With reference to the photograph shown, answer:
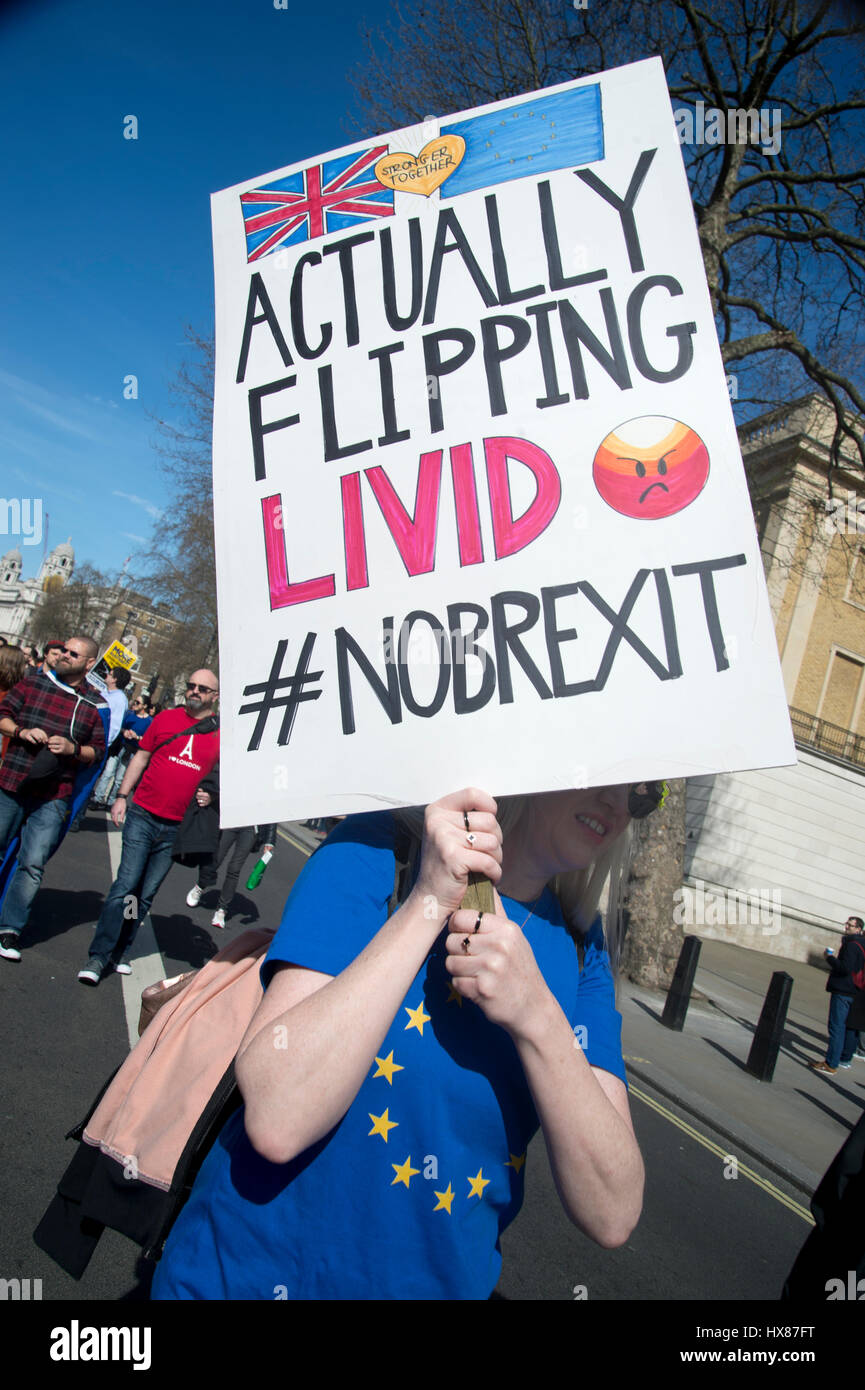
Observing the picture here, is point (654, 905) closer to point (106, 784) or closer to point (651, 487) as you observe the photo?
point (106, 784)

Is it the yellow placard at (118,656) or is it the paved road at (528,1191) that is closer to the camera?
the paved road at (528,1191)

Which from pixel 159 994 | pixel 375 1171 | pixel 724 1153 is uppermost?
pixel 159 994

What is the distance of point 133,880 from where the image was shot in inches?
221

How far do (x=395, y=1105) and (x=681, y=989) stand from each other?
29.5 feet

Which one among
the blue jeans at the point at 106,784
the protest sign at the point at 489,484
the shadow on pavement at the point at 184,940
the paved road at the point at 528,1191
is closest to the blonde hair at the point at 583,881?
the protest sign at the point at 489,484

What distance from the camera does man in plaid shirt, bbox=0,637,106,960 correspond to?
207 inches

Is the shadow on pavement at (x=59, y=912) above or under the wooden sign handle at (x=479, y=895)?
above

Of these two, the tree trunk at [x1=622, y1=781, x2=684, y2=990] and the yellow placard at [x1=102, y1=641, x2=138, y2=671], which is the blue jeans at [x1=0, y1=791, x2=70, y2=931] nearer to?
the yellow placard at [x1=102, y1=641, x2=138, y2=671]

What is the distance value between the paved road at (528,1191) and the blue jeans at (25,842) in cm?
32

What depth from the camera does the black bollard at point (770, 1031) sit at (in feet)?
27.6

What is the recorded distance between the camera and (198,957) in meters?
6.52

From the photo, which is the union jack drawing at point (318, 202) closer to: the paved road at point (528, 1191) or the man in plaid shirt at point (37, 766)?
the paved road at point (528, 1191)

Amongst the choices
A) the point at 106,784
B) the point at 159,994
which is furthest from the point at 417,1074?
the point at 106,784
